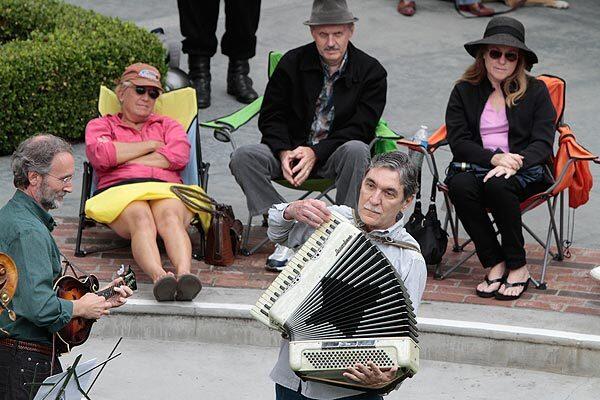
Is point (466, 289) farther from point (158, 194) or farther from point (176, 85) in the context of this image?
point (176, 85)

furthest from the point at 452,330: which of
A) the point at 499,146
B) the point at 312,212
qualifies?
the point at 312,212

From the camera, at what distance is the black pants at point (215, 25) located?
11.4m

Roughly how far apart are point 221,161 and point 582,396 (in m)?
4.18

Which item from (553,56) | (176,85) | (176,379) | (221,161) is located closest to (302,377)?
(176,379)

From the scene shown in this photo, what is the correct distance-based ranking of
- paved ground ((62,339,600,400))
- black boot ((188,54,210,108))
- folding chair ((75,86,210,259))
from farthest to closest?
black boot ((188,54,210,108))
folding chair ((75,86,210,259))
paved ground ((62,339,600,400))

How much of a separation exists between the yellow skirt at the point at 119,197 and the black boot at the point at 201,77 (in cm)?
328

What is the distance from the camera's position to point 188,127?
353 inches

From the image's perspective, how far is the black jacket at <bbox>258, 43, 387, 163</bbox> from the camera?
28.5 ft

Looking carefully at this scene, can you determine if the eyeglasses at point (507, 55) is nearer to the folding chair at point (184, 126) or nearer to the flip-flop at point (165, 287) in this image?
the folding chair at point (184, 126)

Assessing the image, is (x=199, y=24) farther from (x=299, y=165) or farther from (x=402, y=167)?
(x=402, y=167)

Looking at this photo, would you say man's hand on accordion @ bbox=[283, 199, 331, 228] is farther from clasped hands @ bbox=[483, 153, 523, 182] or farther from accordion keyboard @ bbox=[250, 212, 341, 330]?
clasped hands @ bbox=[483, 153, 523, 182]

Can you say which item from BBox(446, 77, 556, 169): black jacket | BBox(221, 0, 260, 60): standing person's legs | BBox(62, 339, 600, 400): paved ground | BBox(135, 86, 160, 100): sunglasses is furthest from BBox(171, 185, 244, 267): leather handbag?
BBox(221, 0, 260, 60): standing person's legs

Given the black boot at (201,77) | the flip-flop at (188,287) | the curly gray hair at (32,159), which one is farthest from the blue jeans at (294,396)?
the black boot at (201,77)

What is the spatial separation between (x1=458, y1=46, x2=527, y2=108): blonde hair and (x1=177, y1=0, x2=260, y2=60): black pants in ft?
11.3
